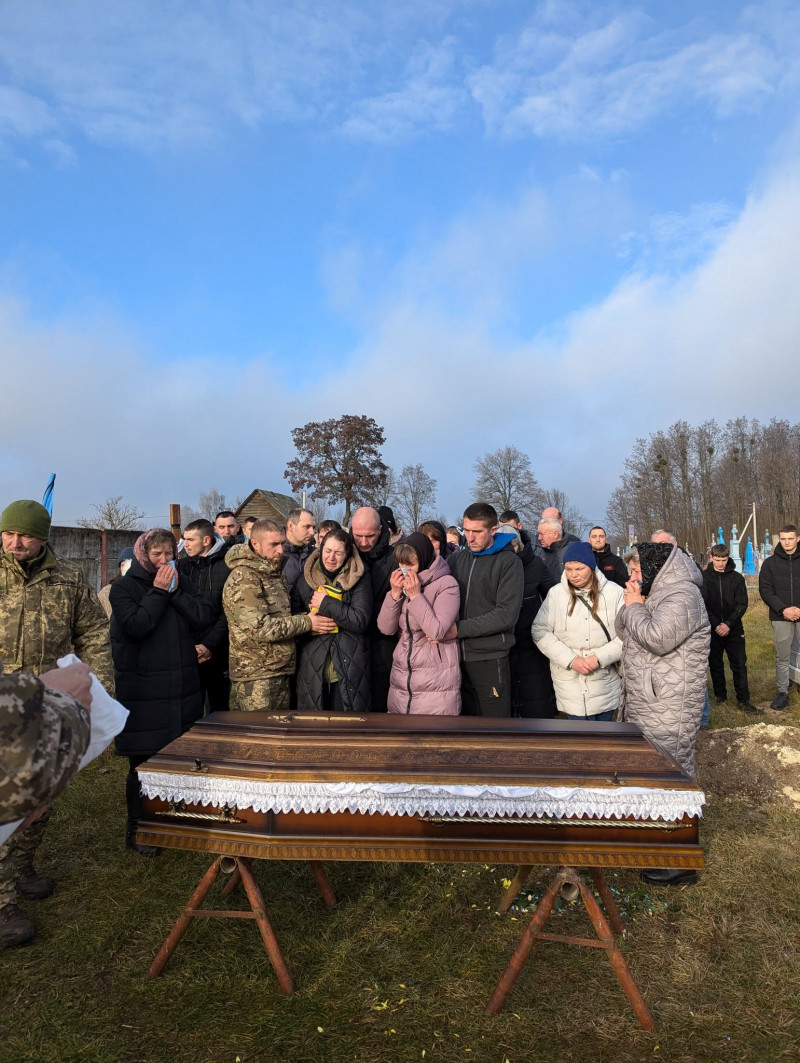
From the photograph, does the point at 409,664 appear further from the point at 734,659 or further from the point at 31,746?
the point at 734,659

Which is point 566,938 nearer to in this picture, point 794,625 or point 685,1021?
point 685,1021

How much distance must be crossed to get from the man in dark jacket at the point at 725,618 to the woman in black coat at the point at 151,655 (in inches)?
231

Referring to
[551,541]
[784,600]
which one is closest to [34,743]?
[551,541]

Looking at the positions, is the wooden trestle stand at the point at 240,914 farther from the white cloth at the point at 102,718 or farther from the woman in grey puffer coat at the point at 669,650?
the woman in grey puffer coat at the point at 669,650

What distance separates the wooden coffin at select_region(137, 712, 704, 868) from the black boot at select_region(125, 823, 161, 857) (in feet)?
5.11

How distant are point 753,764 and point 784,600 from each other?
314cm

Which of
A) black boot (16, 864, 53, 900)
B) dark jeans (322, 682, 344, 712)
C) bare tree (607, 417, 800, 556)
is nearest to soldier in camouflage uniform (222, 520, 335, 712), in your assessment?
dark jeans (322, 682, 344, 712)

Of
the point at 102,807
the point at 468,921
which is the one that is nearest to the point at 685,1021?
the point at 468,921

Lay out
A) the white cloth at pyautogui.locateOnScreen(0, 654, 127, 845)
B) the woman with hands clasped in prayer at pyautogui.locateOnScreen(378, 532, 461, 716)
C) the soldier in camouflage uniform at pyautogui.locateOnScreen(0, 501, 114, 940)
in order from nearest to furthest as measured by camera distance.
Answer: the white cloth at pyautogui.locateOnScreen(0, 654, 127, 845), the soldier in camouflage uniform at pyautogui.locateOnScreen(0, 501, 114, 940), the woman with hands clasped in prayer at pyautogui.locateOnScreen(378, 532, 461, 716)

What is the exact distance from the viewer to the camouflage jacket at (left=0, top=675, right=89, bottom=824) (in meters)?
1.39

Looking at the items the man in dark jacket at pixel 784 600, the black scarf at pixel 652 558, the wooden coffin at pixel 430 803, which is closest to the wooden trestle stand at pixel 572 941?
the wooden coffin at pixel 430 803

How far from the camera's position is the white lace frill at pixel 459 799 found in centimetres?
243

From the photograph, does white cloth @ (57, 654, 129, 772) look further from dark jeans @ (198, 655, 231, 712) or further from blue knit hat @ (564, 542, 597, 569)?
dark jeans @ (198, 655, 231, 712)

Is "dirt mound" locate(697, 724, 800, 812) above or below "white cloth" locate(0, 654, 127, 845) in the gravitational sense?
below
